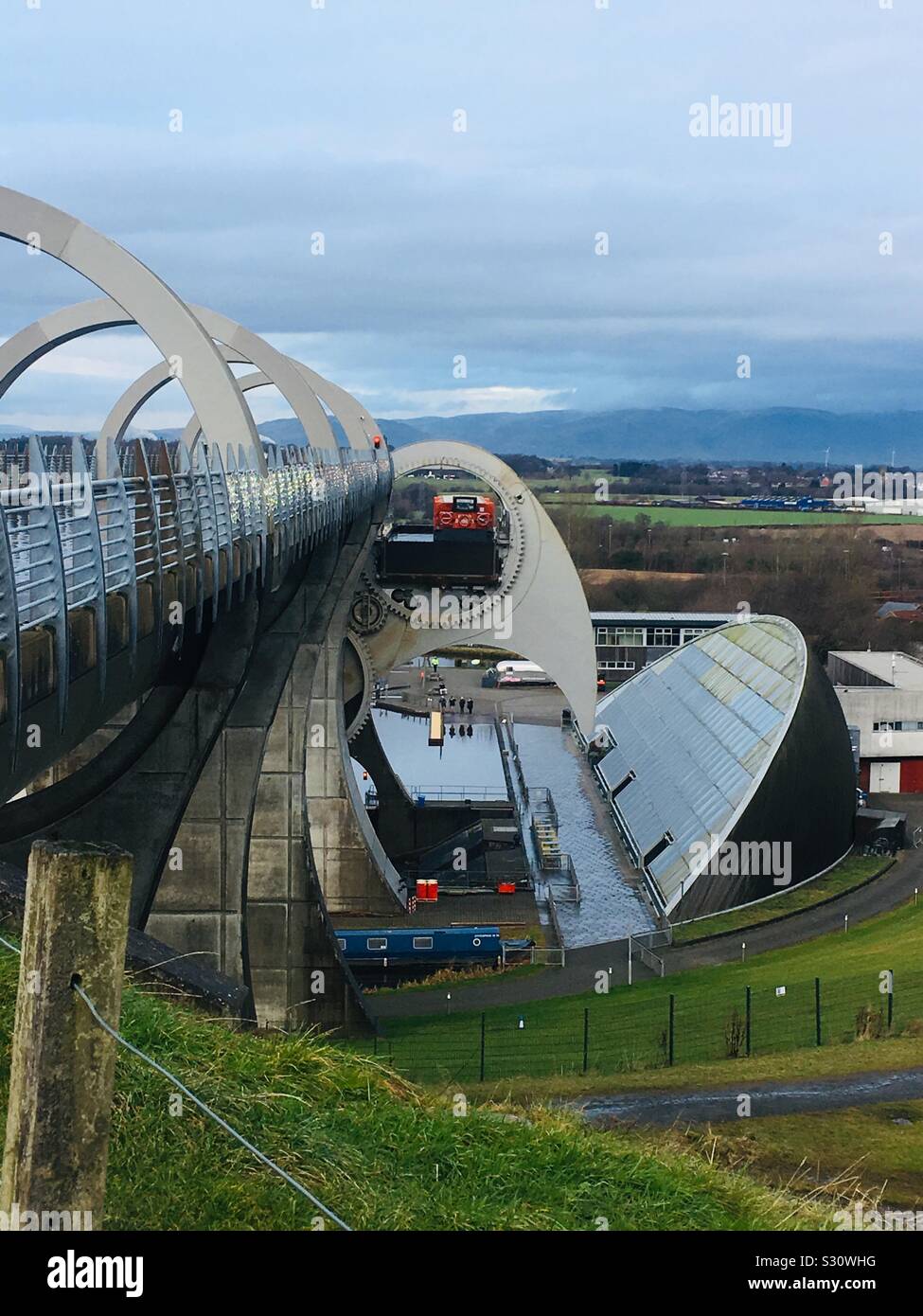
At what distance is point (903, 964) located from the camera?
98.0ft

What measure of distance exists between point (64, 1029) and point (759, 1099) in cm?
1580

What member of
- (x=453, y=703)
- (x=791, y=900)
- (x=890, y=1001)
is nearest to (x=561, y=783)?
(x=791, y=900)

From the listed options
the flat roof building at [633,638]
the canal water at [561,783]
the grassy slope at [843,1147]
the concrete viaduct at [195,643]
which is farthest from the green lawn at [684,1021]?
Result: the flat roof building at [633,638]

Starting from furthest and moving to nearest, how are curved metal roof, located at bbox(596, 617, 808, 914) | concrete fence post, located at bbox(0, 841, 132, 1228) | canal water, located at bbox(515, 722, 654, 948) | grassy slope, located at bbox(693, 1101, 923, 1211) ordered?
curved metal roof, located at bbox(596, 617, 808, 914)
canal water, located at bbox(515, 722, 654, 948)
grassy slope, located at bbox(693, 1101, 923, 1211)
concrete fence post, located at bbox(0, 841, 132, 1228)

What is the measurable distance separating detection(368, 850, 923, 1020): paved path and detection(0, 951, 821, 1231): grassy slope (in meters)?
18.6

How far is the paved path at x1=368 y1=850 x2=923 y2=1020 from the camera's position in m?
30.0

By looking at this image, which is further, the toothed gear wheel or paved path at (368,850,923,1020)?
the toothed gear wheel

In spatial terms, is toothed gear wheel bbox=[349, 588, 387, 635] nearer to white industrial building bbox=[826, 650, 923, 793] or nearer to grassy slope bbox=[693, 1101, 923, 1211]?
white industrial building bbox=[826, 650, 923, 793]

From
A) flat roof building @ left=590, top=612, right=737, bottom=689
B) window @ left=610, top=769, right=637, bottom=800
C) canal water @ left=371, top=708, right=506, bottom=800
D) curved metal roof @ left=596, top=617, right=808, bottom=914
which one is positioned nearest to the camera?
curved metal roof @ left=596, top=617, right=808, bottom=914

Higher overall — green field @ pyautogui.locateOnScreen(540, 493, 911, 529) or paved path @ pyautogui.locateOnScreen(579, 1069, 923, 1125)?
green field @ pyautogui.locateOnScreen(540, 493, 911, 529)

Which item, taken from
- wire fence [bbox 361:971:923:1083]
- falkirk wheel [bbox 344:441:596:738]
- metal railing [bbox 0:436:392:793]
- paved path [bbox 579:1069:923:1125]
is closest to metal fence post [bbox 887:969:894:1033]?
wire fence [bbox 361:971:923:1083]

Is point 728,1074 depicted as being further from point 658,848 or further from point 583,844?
point 583,844

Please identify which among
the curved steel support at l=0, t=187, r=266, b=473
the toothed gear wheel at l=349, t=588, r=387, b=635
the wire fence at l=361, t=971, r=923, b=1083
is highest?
the curved steel support at l=0, t=187, r=266, b=473

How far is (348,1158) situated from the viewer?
8.89 m
